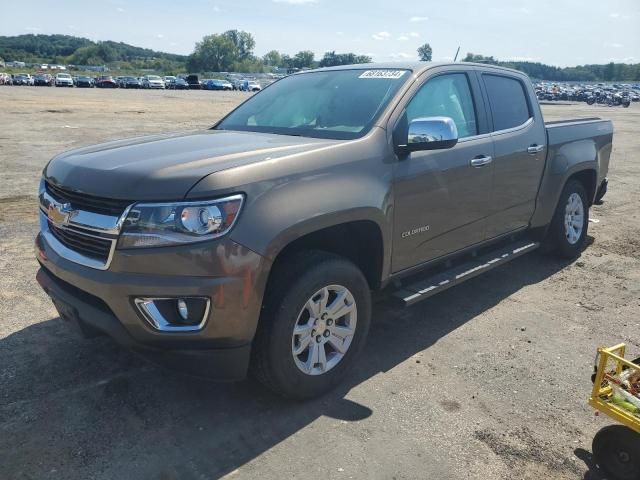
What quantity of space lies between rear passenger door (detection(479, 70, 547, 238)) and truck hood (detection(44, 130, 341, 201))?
1.80 metres

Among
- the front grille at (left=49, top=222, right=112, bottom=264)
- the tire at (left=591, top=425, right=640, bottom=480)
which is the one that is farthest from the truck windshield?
the tire at (left=591, top=425, right=640, bottom=480)

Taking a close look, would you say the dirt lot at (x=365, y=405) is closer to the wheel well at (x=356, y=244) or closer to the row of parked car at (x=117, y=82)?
the wheel well at (x=356, y=244)

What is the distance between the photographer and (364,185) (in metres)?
3.25

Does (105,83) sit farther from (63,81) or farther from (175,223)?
(175,223)

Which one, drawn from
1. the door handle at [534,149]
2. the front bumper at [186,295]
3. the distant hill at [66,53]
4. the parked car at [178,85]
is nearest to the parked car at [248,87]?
the parked car at [178,85]

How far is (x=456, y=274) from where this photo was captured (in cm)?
419

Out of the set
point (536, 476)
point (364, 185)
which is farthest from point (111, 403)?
point (536, 476)

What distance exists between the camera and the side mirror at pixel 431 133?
3.40 meters

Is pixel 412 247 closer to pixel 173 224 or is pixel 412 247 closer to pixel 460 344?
pixel 460 344

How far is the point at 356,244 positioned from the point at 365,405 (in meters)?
0.99

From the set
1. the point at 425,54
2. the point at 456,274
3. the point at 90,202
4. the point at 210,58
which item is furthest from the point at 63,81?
the point at 210,58

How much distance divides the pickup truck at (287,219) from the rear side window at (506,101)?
0.10 feet

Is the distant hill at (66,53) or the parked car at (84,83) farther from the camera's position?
the distant hill at (66,53)

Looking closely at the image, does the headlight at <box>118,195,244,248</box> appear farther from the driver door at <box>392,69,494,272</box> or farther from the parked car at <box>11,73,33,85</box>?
the parked car at <box>11,73,33,85</box>
